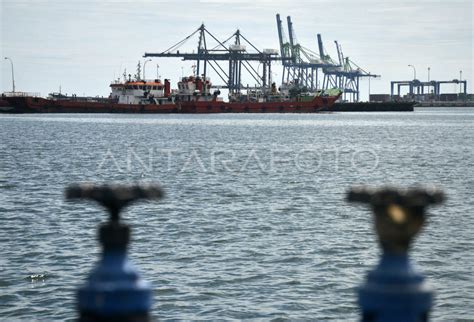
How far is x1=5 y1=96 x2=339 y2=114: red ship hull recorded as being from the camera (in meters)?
138

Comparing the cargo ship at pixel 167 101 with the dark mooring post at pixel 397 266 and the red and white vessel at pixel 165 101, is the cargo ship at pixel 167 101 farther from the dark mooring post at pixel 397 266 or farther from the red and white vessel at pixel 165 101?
the dark mooring post at pixel 397 266

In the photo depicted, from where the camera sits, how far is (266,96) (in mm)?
161125

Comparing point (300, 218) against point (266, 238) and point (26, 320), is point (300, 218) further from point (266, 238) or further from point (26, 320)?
point (26, 320)

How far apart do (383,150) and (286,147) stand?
768cm

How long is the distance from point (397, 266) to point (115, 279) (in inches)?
31.7

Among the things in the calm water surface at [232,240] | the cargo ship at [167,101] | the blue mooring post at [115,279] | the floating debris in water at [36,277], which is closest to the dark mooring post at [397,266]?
the blue mooring post at [115,279]

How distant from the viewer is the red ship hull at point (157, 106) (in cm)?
13750

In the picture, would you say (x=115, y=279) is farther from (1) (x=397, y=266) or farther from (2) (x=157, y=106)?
(2) (x=157, y=106)

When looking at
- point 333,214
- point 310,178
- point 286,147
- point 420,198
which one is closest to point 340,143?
point 286,147

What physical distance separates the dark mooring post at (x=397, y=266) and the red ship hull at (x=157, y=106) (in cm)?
13443

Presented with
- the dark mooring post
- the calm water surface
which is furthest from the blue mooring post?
the calm water surface

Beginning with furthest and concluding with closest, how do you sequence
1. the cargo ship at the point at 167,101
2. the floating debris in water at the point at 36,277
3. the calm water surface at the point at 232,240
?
1. the cargo ship at the point at 167,101
2. the floating debris in water at the point at 36,277
3. the calm water surface at the point at 232,240

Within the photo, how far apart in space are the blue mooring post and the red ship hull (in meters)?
134

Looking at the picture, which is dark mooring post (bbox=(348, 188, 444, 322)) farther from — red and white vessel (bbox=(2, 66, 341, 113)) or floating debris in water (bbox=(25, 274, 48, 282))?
red and white vessel (bbox=(2, 66, 341, 113))
